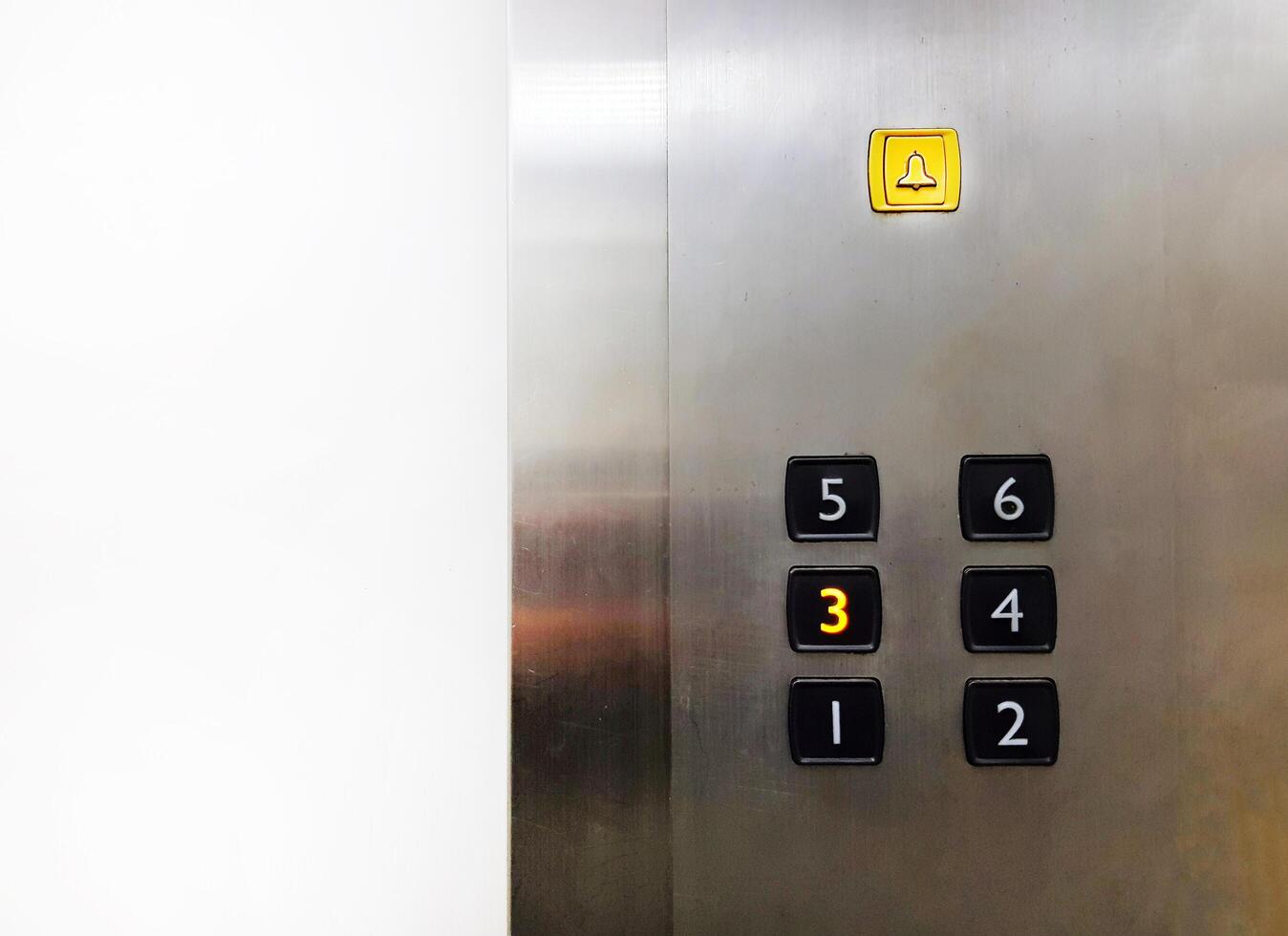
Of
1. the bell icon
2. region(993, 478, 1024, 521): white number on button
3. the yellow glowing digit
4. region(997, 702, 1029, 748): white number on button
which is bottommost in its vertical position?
region(997, 702, 1029, 748): white number on button

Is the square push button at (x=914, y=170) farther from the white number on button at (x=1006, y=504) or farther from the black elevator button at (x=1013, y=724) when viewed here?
the black elevator button at (x=1013, y=724)

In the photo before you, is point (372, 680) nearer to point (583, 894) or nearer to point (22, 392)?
point (583, 894)

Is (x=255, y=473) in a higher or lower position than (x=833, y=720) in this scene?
higher

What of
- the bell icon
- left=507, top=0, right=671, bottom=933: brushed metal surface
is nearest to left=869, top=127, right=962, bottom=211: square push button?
the bell icon

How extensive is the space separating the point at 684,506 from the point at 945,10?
39 centimetres

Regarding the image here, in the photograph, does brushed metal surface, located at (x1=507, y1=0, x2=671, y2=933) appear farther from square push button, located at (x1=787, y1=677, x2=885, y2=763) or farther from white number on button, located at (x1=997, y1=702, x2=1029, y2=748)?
white number on button, located at (x1=997, y1=702, x2=1029, y2=748)

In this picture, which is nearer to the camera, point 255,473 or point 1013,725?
point 1013,725

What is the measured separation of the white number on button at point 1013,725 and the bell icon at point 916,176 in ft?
1.15

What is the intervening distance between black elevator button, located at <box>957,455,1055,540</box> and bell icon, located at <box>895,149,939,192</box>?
19cm

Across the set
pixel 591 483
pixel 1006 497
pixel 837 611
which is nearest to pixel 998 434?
pixel 1006 497

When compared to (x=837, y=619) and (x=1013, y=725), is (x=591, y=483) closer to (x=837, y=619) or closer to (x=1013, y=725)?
(x=837, y=619)

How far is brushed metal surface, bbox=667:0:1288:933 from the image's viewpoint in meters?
0.47

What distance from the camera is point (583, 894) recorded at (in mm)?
488

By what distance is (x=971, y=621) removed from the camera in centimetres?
47
